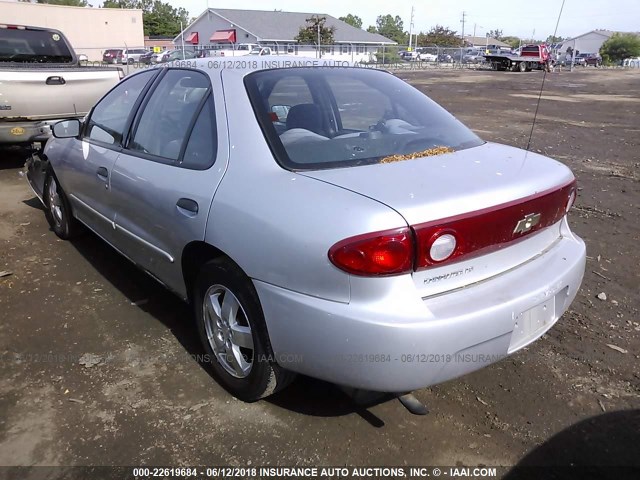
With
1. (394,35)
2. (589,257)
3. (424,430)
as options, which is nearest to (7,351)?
(424,430)

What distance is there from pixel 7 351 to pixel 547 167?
331 centimetres

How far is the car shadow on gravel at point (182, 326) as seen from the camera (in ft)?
9.15

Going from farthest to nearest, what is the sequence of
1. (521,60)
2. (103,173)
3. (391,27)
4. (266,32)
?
1. (391,27)
2. (266,32)
3. (521,60)
4. (103,173)

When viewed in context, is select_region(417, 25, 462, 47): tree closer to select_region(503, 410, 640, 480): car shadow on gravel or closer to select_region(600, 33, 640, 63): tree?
select_region(600, 33, 640, 63): tree

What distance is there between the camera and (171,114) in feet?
10.8

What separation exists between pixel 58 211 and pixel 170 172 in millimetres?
2681

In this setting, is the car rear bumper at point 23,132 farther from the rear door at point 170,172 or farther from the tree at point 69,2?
the tree at point 69,2

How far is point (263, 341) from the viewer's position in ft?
8.18

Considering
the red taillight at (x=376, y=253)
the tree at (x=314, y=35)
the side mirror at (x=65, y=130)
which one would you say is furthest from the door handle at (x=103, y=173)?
the tree at (x=314, y=35)

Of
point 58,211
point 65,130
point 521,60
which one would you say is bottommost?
point 58,211

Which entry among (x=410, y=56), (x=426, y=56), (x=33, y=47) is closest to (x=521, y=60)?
(x=426, y=56)

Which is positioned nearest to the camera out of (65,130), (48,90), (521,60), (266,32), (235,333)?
(235,333)

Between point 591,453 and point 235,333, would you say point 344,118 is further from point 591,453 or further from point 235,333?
point 591,453

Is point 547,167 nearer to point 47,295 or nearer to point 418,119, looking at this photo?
point 418,119
